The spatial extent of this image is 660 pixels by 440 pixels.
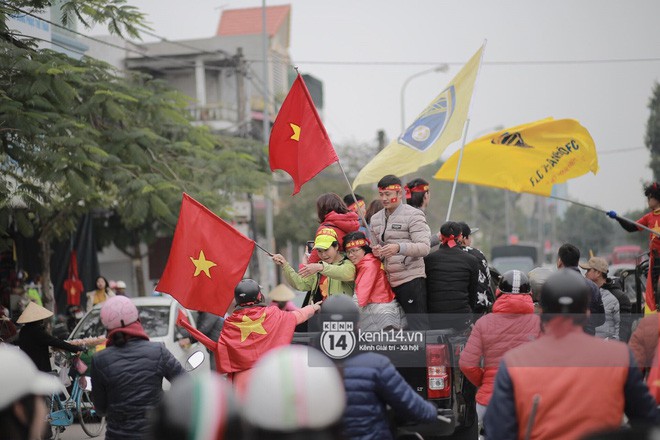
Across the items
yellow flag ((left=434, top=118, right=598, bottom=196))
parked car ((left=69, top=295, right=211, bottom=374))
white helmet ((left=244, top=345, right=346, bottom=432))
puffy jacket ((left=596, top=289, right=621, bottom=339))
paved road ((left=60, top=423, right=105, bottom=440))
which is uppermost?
yellow flag ((left=434, top=118, right=598, bottom=196))

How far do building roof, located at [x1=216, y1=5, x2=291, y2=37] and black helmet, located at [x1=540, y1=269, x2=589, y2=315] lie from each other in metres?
46.5

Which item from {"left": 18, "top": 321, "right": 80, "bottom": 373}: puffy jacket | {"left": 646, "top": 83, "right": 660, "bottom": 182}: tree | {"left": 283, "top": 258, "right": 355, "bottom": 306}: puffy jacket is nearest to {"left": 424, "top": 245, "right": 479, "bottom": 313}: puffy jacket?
{"left": 283, "top": 258, "right": 355, "bottom": 306}: puffy jacket

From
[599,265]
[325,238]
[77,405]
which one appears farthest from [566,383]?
[77,405]

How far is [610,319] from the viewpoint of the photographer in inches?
361

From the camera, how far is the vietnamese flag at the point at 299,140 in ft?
31.7

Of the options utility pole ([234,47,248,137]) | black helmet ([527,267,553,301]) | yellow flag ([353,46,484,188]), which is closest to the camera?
black helmet ([527,267,553,301])

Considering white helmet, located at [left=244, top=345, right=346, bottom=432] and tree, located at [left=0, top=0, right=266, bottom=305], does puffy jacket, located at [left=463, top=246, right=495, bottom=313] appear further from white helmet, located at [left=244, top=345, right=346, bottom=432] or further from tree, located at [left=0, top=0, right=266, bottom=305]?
tree, located at [left=0, top=0, right=266, bottom=305]

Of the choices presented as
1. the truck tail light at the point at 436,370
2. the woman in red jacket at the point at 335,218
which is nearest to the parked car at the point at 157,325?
the woman in red jacket at the point at 335,218

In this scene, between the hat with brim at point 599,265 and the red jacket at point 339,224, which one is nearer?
the red jacket at point 339,224

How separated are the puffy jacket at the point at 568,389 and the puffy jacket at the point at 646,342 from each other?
4.46ft

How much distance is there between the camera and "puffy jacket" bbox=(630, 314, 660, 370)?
230 inches

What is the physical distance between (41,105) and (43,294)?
7.38 metres

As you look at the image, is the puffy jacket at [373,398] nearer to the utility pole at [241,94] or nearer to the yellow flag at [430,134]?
the yellow flag at [430,134]

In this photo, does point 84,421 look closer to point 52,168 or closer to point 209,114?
point 52,168
